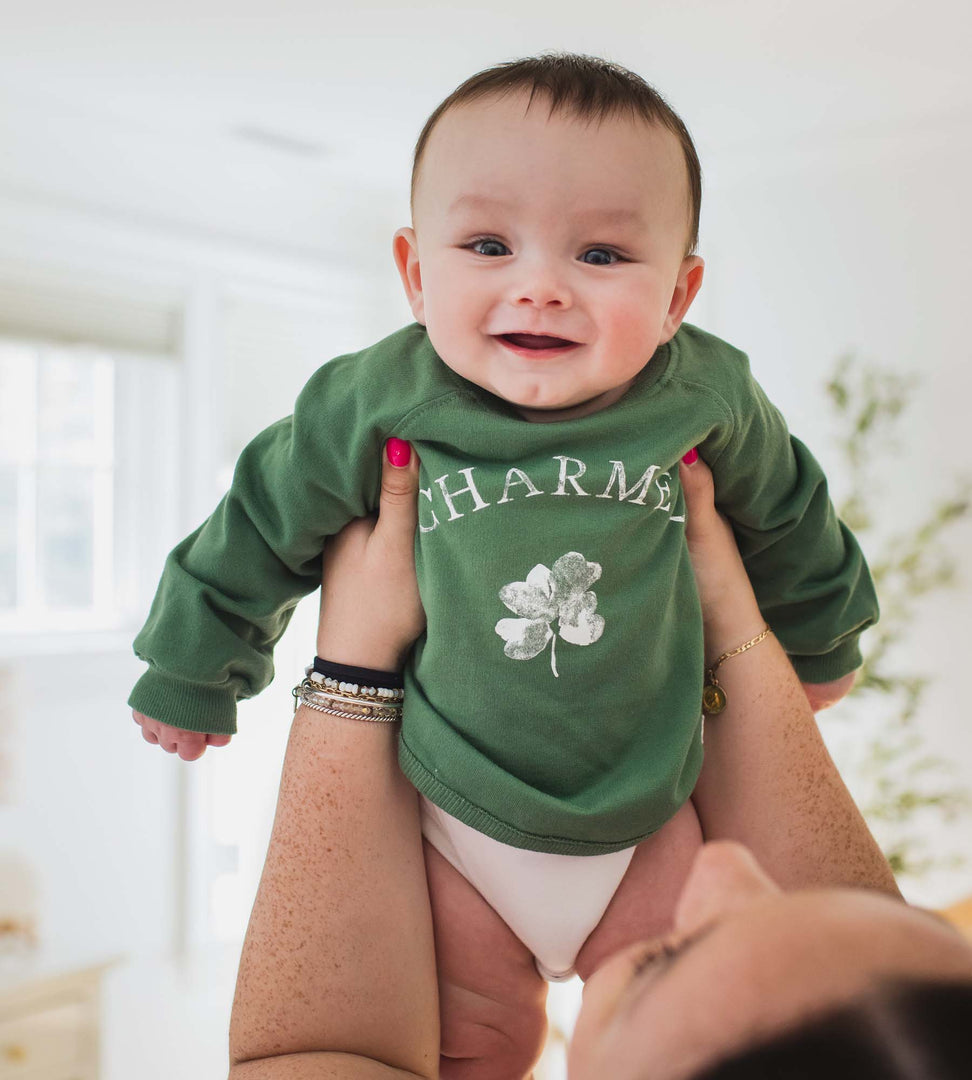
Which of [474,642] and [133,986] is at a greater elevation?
[474,642]

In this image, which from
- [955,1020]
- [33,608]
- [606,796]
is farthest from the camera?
[33,608]

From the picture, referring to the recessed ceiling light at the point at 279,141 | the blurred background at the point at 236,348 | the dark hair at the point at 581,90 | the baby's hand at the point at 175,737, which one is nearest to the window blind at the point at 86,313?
the blurred background at the point at 236,348

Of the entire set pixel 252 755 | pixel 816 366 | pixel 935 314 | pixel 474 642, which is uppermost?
pixel 474 642

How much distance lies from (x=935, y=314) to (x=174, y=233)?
2.14 meters

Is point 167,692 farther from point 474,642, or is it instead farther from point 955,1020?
point 955,1020

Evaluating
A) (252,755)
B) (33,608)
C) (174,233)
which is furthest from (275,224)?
(252,755)

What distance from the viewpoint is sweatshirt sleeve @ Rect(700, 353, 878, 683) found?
2.25ft

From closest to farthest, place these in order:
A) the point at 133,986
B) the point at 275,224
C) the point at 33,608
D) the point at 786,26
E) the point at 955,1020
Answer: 1. the point at 955,1020
2. the point at 786,26
3. the point at 133,986
4. the point at 33,608
5. the point at 275,224

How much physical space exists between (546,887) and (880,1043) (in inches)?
15.0

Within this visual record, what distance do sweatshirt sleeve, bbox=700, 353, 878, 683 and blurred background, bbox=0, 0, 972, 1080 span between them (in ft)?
3.75

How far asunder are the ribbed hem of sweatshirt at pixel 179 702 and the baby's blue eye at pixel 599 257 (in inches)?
15.8

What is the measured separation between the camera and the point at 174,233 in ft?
9.52

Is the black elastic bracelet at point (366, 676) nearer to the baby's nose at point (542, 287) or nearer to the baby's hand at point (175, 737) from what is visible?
the baby's hand at point (175, 737)

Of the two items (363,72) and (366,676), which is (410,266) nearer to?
(366,676)
